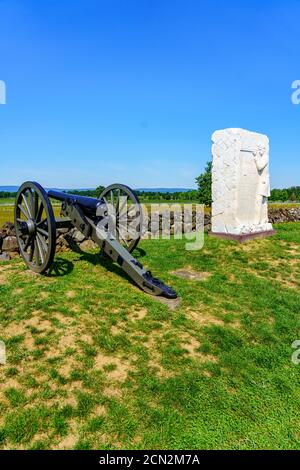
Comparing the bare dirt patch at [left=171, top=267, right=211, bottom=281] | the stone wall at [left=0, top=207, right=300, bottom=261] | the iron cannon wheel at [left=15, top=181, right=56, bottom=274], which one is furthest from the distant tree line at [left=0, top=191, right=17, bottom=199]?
the bare dirt patch at [left=171, top=267, right=211, bottom=281]

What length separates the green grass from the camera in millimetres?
3047

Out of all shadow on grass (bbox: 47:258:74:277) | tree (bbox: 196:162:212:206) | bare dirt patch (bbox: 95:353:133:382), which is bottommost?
bare dirt patch (bbox: 95:353:133:382)

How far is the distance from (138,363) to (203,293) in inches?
103

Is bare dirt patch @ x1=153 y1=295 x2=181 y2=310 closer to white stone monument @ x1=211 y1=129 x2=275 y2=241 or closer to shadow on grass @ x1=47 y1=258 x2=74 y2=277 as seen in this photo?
shadow on grass @ x1=47 y1=258 x2=74 y2=277

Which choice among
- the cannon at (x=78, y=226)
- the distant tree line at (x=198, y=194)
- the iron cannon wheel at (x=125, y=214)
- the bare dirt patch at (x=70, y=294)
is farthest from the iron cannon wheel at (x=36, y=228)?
the distant tree line at (x=198, y=194)

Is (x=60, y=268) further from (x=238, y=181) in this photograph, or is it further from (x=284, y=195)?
(x=284, y=195)

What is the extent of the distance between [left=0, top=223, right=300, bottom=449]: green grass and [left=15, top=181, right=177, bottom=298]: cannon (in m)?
0.34

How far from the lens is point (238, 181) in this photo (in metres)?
9.91

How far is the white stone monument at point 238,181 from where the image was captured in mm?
9867

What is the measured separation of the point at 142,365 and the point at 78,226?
3.47 metres

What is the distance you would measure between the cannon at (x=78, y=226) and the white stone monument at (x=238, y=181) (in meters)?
4.03

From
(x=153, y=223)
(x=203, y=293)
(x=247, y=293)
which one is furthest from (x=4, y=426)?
(x=153, y=223)

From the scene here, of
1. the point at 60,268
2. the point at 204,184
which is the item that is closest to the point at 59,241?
the point at 60,268

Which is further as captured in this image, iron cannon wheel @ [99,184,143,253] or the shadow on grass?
iron cannon wheel @ [99,184,143,253]
